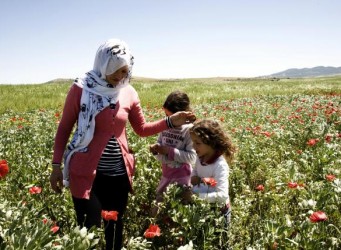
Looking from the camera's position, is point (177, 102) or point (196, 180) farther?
point (177, 102)

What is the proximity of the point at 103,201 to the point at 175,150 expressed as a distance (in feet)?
2.91

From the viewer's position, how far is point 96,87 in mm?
2996

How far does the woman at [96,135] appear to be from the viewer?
2.96 meters

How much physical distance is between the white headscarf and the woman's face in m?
0.03

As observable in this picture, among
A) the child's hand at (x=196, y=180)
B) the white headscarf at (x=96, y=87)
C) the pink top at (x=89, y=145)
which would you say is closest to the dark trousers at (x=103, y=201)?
the pink top at (x=89, y=145)

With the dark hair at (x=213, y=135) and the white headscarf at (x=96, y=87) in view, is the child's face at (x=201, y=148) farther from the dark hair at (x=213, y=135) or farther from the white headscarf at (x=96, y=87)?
the white headscarf at (x=96, y=87)

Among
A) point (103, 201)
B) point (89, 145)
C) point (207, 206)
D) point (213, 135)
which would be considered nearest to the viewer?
point (207, 206)

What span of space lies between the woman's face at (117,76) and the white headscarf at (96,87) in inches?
1.2

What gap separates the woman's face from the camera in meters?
3.00

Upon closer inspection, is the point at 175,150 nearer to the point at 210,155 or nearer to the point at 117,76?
the point at 210,155

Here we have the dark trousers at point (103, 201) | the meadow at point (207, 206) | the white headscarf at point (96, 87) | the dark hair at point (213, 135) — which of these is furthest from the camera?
the dark hair at point (213, 135)

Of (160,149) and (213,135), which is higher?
(213,135)

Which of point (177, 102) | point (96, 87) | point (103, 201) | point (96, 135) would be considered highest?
point (96, 87)

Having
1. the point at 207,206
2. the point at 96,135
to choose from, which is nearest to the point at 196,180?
the point at 207,206
